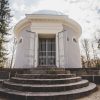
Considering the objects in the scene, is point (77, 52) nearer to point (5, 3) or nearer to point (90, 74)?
point (90, 74)

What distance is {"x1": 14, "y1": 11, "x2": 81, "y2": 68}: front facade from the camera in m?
9.22

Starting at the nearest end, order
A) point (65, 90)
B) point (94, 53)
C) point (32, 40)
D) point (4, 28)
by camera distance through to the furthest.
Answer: point (65, 90)
point (32, 40)
point (4, 28)
point (94, 53)

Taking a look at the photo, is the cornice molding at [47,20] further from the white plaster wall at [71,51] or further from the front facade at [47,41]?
the white plaster wall at [71,51]

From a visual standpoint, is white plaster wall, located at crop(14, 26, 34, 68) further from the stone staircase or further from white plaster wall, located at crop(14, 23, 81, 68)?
the stone staircase

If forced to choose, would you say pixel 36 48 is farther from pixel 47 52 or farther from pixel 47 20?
pixel 47 20

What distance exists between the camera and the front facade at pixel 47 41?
9219mm

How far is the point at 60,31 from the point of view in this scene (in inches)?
373

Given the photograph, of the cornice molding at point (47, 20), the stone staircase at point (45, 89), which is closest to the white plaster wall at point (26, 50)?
the cornice molding at point (47, 20)

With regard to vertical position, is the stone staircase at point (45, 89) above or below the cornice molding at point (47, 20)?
below

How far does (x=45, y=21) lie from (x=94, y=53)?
20.3 metres

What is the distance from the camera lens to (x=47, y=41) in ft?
33.5

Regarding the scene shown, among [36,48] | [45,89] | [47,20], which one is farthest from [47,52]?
[45,89]

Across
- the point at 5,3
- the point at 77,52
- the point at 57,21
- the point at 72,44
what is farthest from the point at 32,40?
the point at 5,3

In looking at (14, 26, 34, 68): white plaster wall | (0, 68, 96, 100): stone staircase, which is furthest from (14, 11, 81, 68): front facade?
(0, 68, 96, 100): stone staircase
